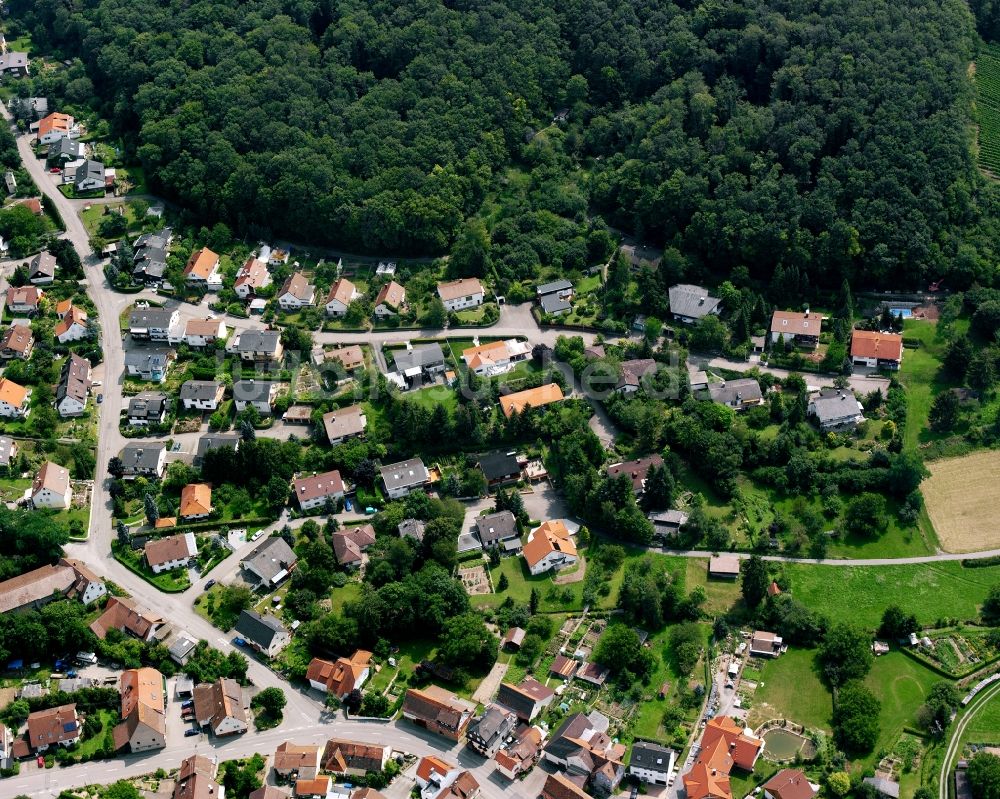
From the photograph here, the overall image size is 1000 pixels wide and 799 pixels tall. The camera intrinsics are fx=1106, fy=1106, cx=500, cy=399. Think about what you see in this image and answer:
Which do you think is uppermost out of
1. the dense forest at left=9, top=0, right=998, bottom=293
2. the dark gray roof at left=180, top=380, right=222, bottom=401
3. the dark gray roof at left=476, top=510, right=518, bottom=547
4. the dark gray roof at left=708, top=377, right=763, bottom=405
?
the dense forest at left=9, top=0, right=998, bottom=293

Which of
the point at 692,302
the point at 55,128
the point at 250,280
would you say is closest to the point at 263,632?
the point at 250,280

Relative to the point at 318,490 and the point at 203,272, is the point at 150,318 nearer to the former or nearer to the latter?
the point at 203,272

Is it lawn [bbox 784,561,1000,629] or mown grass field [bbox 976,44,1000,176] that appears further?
mown grass field [bbox 976,44,1000,176]

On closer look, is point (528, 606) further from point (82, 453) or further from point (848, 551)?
point (82, 453)

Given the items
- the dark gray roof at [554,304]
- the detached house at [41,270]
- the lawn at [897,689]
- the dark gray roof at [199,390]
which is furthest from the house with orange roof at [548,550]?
the detached house at [41,270]

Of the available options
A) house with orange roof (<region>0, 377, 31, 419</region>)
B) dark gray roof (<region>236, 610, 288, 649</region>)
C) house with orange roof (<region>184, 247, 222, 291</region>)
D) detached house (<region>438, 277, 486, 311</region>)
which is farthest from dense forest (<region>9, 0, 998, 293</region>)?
dark gray roof (<region>236, 610, 288, 649</region>)

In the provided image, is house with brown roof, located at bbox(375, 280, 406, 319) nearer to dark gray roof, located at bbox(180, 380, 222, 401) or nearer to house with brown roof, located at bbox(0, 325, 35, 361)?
dark gray roof, located at bbox(180, 380, 222, 401)

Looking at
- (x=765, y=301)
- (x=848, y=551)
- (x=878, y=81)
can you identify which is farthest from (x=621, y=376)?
(x=878, y=81)
